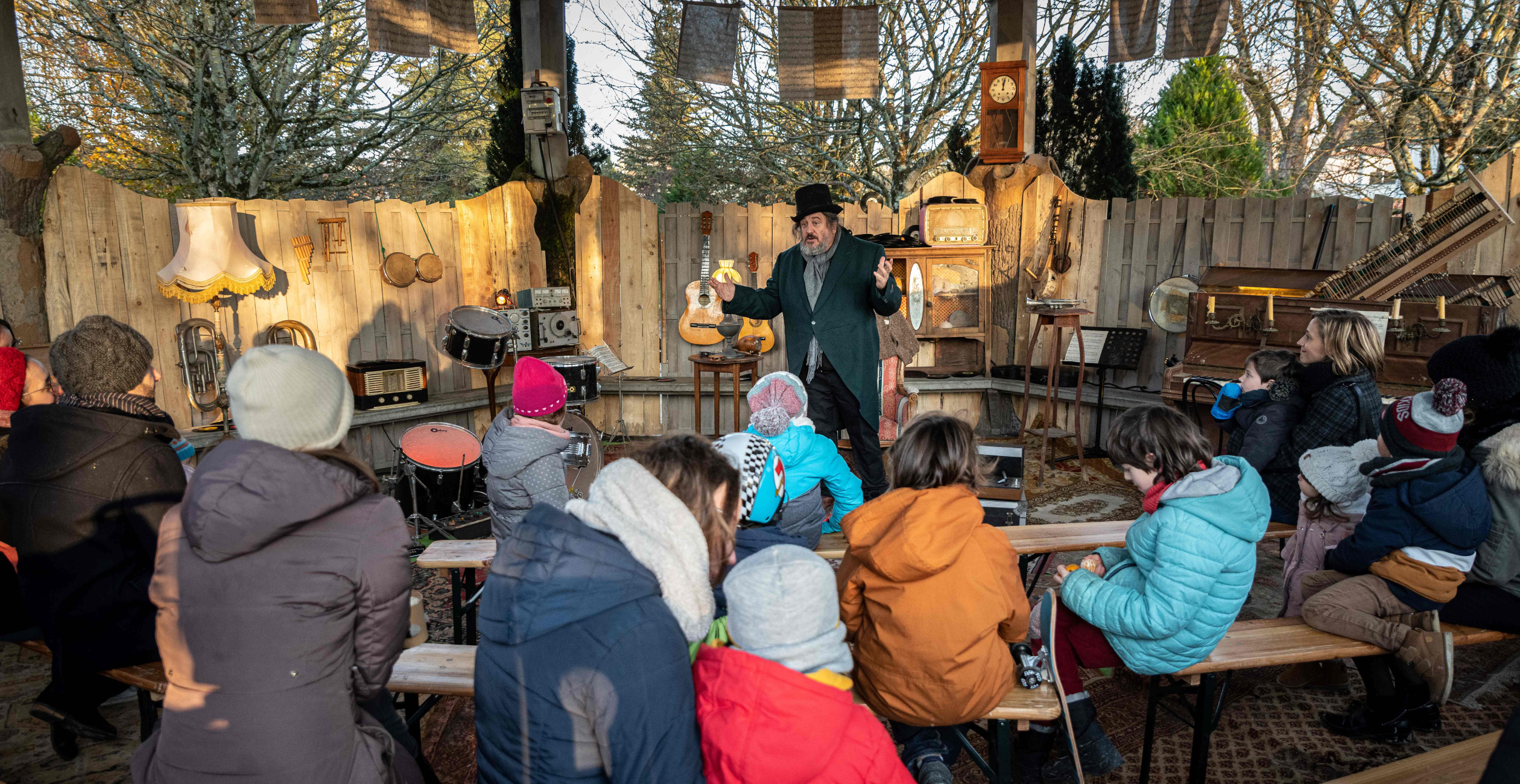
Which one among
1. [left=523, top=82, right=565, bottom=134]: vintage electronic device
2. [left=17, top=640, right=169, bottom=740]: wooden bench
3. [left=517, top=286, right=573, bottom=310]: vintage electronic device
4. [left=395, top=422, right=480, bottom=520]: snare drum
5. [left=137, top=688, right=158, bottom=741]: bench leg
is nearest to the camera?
[left=17, top=640, right=169, bottom=740]: wooden bench

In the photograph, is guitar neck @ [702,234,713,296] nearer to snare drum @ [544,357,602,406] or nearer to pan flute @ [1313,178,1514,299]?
snare drum @ [544,357,602,406]

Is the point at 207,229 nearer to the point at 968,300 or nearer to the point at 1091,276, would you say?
the point at 968,300

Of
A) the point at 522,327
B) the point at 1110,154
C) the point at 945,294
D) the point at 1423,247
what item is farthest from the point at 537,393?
the point at 1110,154

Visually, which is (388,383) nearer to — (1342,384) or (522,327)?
(522,327)

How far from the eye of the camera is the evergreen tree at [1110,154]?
8977 millimetres

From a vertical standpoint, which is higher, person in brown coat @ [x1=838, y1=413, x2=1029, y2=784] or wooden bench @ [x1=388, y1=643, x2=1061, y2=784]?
person in brown coat @ [x1=838, y1=413, x2=1029, y2=784]

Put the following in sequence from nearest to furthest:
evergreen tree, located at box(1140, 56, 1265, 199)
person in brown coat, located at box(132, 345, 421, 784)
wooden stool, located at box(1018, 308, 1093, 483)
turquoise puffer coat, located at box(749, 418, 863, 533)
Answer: person in brown coat, located at box(132, 345, 421, 784)
turquoise puffer coat, located at box(749, 418, 863, 533)
wooden stool, located at box(1018, 308, 1093, 483)
evergreen tree, located at box(1140, 56, 1265, 199)

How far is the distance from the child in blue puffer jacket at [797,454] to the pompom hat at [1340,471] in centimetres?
182

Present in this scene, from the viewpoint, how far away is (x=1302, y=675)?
3350mm

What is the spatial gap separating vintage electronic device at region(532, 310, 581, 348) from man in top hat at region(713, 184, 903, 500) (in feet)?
8.73

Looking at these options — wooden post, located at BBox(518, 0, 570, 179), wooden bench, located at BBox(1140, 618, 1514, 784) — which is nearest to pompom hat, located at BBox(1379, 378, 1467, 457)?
wooden bench, located at BBox(1140, 618, 1514, 784)

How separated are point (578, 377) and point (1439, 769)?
542 centimetres

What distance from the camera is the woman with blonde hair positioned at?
3654 millimetres

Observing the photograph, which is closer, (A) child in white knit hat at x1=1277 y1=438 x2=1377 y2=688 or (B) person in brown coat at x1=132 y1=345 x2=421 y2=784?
(B) person in brown coat at x1=132 y1=345 x2=421 y2=784
